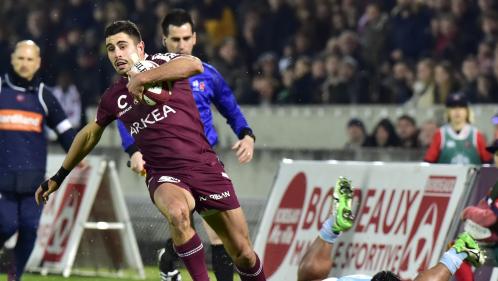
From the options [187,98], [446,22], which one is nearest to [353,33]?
[446,22]

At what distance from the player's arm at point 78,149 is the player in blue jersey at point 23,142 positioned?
304cm

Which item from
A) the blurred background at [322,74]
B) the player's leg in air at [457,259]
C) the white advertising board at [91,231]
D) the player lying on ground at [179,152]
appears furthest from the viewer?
the blurred background at [322,74]

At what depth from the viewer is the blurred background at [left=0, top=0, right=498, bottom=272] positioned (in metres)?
17.7

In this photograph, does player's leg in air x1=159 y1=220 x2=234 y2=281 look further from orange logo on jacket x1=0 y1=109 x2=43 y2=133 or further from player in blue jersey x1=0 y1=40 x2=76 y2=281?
orange logo on jacket x1=0 y1=109 x2=43 y2=133

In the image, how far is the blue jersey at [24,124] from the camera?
14.2 meters

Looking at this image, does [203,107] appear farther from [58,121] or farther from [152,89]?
[58,121]

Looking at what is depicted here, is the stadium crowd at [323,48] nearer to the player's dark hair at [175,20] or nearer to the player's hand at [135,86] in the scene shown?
the player's dark hair at [175,20]

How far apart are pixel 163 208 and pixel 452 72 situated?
8.79 m

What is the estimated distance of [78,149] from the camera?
11.1 metres

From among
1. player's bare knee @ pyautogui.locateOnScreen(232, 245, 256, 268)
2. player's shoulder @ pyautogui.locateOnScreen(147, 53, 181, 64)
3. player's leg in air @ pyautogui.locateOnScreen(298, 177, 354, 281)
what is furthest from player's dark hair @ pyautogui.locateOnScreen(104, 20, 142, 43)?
player's leg in air @ pyautogui.locateOnScreen(298, 177, 354, 281)

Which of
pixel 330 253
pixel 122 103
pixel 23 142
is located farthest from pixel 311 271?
pixel 23 142

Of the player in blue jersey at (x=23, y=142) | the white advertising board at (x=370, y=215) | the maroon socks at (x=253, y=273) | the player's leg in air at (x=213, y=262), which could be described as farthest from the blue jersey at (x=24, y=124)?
the maroon socks at (x=253, y=273)

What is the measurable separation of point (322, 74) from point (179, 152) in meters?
10.0

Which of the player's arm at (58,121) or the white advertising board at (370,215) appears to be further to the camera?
the player's arm at (58,121)
